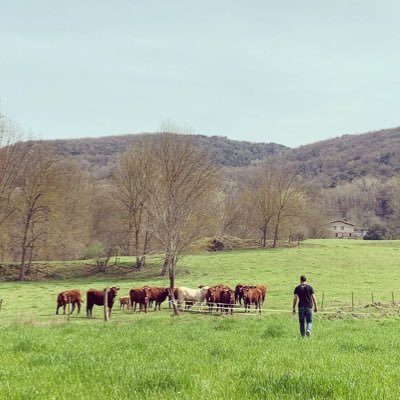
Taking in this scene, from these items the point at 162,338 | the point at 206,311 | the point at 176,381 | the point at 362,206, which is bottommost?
the point at 206,311

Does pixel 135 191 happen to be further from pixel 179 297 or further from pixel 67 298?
pixel 67 298

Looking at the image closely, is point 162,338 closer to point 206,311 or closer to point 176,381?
point 176,381

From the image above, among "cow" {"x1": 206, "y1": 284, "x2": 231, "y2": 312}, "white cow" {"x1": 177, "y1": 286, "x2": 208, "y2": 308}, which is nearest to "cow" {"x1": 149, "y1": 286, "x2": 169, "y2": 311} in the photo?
"white cow" {"x1": 177, "y1": 286, "x2": 208, "y2": 308}

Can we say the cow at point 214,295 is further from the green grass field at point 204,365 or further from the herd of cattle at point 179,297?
the green grass field at point 204,365

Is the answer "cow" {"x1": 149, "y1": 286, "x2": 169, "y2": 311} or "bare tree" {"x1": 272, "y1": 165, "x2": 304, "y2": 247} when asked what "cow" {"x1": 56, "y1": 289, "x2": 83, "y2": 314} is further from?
"bare tree" {"x1": 272, "y1": 165, "x2": 304, "y2": 247}

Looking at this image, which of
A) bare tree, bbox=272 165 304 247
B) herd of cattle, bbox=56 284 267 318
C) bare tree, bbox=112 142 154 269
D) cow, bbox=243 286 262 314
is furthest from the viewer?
bare tree, bbox=272 165 304 247

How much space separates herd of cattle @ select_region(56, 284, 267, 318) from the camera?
2795 centimetres

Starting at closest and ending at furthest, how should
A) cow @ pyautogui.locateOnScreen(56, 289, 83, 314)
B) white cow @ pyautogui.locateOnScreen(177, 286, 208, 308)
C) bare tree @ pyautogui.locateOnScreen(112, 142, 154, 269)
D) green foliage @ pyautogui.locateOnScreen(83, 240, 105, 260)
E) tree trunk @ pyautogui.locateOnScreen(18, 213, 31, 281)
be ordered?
cow @ pyautogui.locateOnScreen(56, 289, 83, 314) → white cow @ pyautogui.locateOnScreen(177, 286, 208, 308) → tree trunk @ pyautogui.locateOnScreen(18, 213, 31, 281) → bare tree @ pyautogui.locateOnScreen(112, 142, 154, 269) → green foliage @ pyautogui.locateOnScreen(83, 240, 105, 260)

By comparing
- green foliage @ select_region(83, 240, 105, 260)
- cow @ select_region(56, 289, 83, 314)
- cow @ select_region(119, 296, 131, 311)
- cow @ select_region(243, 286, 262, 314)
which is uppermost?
green foliage @ select_region(83, 240, 105, 260)

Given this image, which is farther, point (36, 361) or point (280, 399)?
point (36, 361)

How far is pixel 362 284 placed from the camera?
41750 millimetres

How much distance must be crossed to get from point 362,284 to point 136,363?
121 ft

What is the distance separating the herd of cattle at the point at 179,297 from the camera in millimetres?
27953

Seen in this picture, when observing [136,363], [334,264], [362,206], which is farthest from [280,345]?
[362,206]
